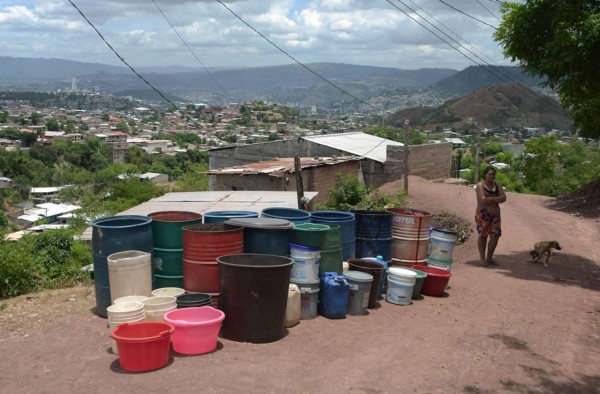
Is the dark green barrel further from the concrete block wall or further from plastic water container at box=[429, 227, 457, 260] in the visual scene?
the concrete block wall

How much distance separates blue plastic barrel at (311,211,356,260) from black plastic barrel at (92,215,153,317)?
2.21 m

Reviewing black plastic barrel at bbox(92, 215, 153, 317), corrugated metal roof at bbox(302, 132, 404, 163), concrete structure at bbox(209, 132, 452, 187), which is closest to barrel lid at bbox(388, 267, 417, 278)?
black plastic barrel at bbox(92, 215, 153, 317)

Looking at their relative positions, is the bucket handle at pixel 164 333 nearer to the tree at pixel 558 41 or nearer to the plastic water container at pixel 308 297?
the plastic water container at pixel 308 297

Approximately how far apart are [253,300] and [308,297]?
1040 mm

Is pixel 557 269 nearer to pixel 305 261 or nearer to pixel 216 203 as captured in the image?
pixel 305 261

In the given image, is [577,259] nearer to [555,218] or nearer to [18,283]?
[555,218]

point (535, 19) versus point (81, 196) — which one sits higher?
point (535, 19)

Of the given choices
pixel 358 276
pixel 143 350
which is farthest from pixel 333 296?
Result: pixel 143 350

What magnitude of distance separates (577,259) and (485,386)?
6721 mm

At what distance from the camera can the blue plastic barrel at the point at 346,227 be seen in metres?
7.03

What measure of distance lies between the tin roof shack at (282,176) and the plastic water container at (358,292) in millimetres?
12578

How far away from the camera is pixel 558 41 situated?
26.1ft

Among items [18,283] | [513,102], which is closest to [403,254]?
[18,283]

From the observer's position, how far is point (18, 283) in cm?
780
